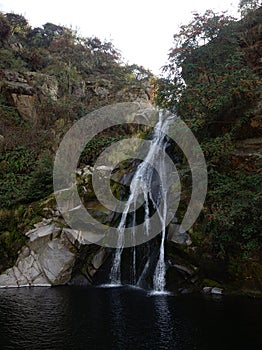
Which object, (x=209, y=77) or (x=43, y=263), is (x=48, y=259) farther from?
(x=209, y=77)

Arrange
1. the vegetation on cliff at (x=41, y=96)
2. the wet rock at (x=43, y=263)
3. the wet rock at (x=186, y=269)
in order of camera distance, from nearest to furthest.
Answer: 1. the wet rock at (x=186, y=269)
2. the wet rock at (x=43, y=263)
3. the vegetation on cliff at (x=41, y=96)

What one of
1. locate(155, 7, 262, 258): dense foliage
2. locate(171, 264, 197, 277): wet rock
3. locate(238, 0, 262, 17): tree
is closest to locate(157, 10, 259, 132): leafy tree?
locate(155, 7, 262, 258): dense foliage

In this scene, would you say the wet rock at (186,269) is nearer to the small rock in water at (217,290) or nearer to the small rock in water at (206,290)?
the small rock in water at (206,290)

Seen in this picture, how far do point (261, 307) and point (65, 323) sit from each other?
19.1 ft

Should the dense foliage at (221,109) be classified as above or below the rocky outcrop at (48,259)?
above

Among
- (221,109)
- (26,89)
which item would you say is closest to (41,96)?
(26,89)

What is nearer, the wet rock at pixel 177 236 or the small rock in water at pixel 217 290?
the small rock in water at pixel 217 290

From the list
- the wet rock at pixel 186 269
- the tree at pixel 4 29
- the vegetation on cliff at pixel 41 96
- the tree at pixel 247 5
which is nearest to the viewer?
the wet rock at pixel 186 269

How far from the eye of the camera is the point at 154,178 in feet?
50.7

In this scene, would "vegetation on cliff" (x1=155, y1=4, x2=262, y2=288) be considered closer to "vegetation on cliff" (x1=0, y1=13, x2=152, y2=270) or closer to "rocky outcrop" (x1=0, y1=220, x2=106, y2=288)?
"rocky outcrop" (x1=0, y1=220, x2=106, y2=288)

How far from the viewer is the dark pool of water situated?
6.73 m

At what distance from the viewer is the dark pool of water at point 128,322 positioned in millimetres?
6730

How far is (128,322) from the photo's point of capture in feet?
26.1

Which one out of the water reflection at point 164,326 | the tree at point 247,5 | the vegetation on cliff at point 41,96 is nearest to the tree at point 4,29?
the vegetation on cliff at point 41,96
